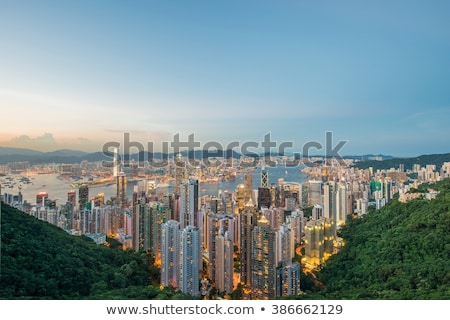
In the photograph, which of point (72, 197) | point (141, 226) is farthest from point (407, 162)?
point (72, 197)

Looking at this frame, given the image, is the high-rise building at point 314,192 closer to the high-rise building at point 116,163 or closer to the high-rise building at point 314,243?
the high-rise building at point 314,243

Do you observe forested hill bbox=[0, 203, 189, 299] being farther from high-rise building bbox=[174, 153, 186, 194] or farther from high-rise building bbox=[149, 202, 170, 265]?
high-rise building bbox=[174, 153, 186, 194]

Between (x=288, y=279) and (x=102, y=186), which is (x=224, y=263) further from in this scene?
(x=102, y=186)

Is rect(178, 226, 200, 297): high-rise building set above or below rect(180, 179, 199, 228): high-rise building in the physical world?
below

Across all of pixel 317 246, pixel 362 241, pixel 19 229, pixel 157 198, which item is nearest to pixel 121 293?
pixel 19 229

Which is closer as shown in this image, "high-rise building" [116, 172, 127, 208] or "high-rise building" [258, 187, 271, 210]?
"high-rise building" [116, 172, 127, 208]

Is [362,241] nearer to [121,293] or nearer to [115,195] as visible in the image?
[121,293]

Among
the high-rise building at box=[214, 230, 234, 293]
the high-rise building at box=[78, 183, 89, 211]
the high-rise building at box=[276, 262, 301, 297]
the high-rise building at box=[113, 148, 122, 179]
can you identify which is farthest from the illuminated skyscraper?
the high-rise building at box=[276, 262, 301, 297]

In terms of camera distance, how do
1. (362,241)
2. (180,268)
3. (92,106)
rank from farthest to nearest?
(362,241) < (92,106) < (180,268)

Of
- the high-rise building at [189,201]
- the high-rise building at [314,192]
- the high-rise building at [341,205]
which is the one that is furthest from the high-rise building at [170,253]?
the high-rise building at [341,205]
